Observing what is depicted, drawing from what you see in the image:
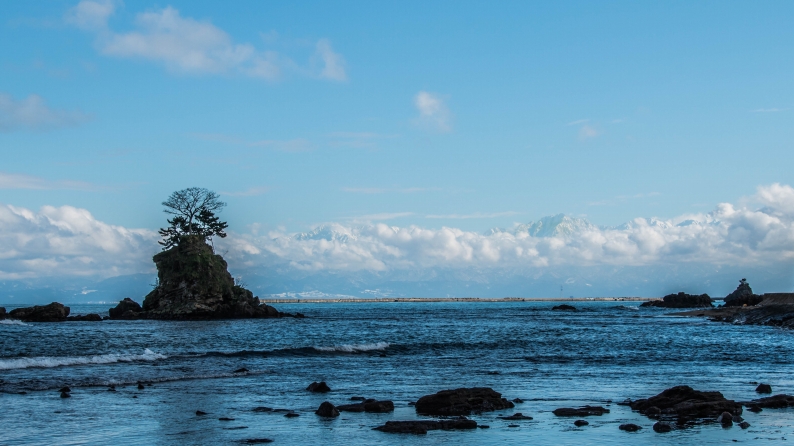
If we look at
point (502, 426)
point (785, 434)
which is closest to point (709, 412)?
point (785, 434)

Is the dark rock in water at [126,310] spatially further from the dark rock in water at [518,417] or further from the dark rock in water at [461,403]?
the dark rock in water at [518,417]

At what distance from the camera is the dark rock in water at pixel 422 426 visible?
59.2 feet

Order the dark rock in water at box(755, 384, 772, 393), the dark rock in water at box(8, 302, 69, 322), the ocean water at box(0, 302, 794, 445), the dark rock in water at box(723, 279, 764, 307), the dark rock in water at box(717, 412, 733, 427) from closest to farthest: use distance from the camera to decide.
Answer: the ocean water at box(0, 302, 794, 445)
the dark rock in water at box(717, 412, 733, 427)
the dark rock in water at box(755, 384, 772, 393)
the dark rock in water at box(8, 302, 69, 322)
the dark rock in water at box(723, 279, 764, 307)

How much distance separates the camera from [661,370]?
35.3 m

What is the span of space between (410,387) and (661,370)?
49.2ft

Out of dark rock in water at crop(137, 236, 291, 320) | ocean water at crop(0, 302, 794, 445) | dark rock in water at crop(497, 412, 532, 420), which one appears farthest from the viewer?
dark rock in water at crop(137, 236, 291, 320)

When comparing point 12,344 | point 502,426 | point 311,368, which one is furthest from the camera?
point 12,344

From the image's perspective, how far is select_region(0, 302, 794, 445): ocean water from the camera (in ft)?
58.6

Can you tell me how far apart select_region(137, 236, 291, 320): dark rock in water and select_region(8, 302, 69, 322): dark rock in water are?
39.5 ft

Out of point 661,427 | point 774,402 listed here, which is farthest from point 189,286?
point 661,427

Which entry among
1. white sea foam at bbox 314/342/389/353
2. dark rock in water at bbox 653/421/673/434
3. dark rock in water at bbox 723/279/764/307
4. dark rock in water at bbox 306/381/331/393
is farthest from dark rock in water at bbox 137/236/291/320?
dark rock in water at bbox 723/279/764/307

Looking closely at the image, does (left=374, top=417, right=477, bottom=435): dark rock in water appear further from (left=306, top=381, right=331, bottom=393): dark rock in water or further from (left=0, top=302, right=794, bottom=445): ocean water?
(left=306, top=381, right=331, bottom=393): dark rock in water

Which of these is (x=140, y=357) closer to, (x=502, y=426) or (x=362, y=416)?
(x=362, y=416)

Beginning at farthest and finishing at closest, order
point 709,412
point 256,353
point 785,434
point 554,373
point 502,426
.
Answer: point 256,353 < point 554,373 < point 709,412 < point 502,426 < point 785,434
